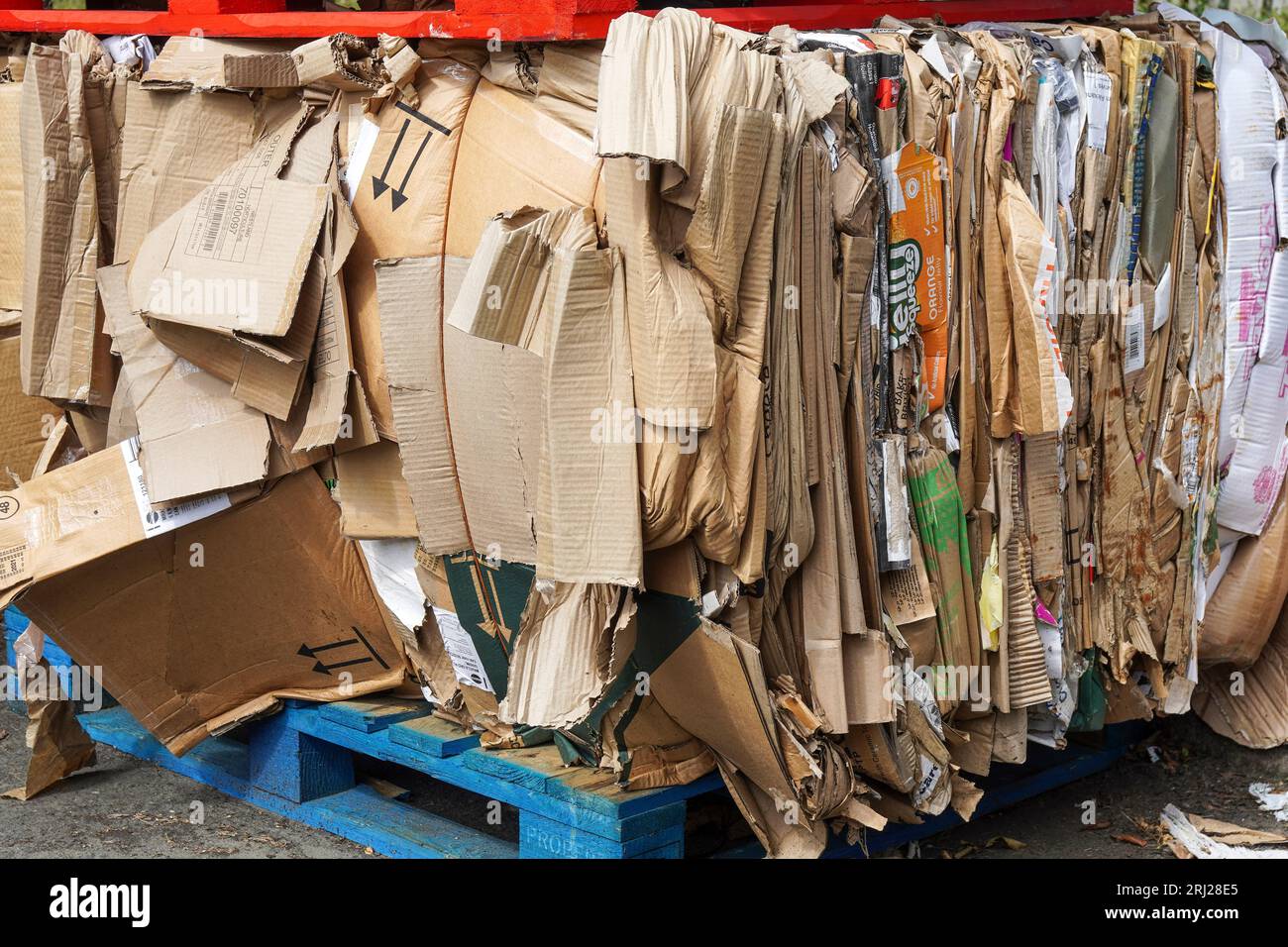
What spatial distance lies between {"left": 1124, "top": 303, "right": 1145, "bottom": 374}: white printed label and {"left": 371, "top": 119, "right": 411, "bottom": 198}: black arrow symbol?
177cm

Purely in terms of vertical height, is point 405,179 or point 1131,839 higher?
point 405,179

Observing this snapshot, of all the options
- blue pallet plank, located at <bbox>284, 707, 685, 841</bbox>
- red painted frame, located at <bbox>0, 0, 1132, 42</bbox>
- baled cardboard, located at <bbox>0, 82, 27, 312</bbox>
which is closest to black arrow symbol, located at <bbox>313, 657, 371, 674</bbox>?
blue pallet plank, located at <bbox>284, 707, 685, 841</bbox>

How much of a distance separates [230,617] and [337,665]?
11.7 inches

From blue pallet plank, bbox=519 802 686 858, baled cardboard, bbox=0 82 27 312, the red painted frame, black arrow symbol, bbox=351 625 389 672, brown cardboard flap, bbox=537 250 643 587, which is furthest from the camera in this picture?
baled cardboard, bbox=0 82 27 312

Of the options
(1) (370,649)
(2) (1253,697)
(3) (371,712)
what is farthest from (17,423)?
(2) (1253,697)

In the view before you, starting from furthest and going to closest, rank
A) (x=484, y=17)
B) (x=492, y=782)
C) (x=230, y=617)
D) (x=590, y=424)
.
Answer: (x=230, y=617), (x=492, y=782), (x=484, y=17), (x=590, y=424)

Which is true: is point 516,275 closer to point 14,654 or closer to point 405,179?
point 405,179

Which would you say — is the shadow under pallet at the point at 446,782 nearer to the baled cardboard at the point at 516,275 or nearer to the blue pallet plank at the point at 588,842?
the blue pallet plank at the point at 588,842

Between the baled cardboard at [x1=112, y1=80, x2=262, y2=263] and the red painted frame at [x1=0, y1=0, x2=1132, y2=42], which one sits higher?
the red painted frame at [x1=0, y1=0, x2=1132, y2=42]

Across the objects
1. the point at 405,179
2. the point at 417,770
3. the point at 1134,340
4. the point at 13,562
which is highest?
the point at 405,179

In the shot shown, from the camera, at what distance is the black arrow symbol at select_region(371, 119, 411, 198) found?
3244 millimetres

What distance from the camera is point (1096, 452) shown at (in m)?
3.56

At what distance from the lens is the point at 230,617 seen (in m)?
3.71

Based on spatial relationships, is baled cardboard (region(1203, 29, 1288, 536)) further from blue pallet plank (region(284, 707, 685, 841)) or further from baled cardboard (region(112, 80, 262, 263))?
baled cardboard (region(112, 80, 262, 263))
